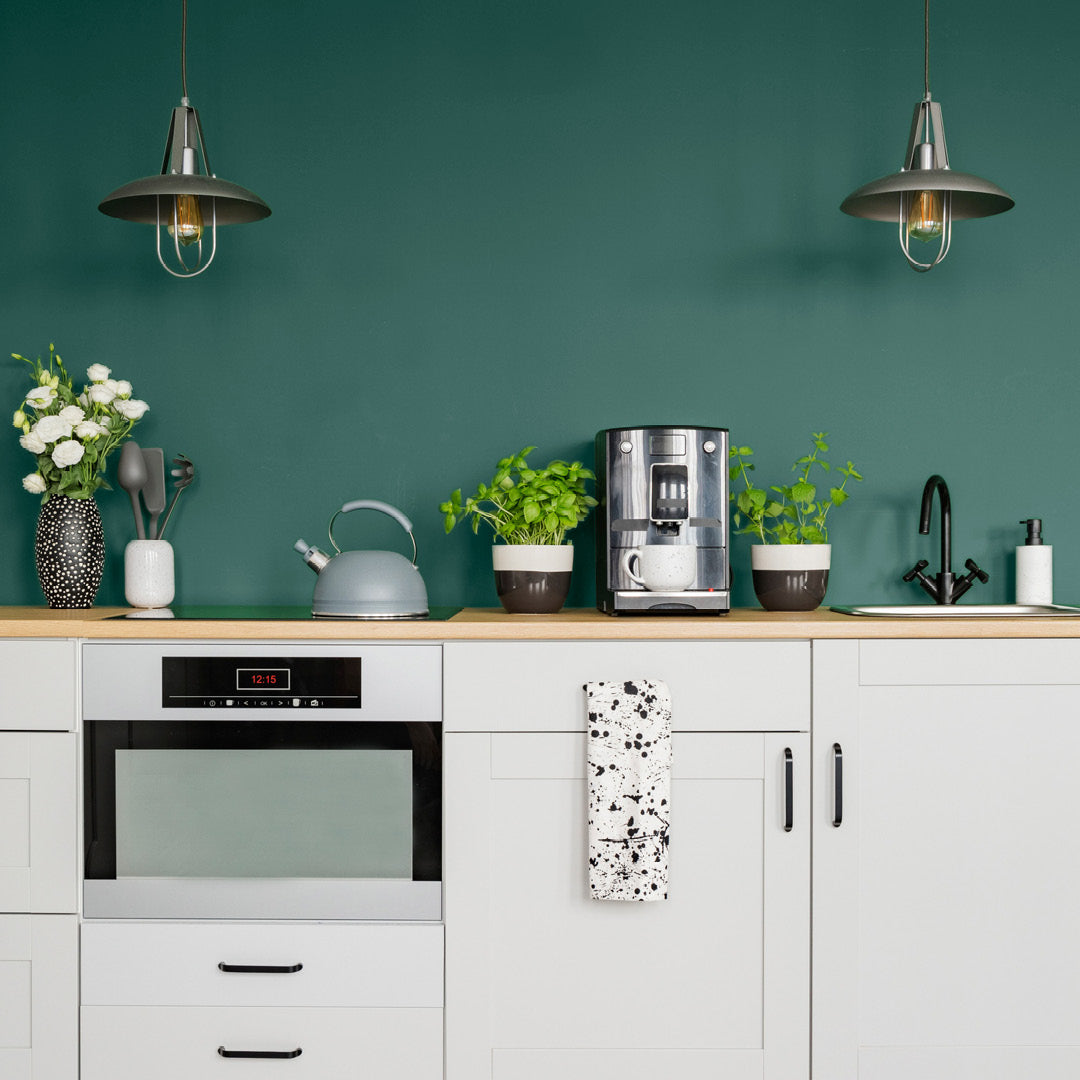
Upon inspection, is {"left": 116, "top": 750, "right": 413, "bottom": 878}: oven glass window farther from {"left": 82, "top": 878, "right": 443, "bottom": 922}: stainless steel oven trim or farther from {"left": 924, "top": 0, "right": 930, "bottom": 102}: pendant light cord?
{"left": 924, "top": 0, "right": 930, "bottom": 102}: pendant light cord

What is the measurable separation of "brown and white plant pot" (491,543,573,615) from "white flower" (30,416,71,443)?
3.31ft

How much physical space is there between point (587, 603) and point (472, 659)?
57 cm

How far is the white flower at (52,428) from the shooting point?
2.21 m

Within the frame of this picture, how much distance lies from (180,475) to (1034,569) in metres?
2.04

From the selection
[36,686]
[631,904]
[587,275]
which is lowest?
[631,904]

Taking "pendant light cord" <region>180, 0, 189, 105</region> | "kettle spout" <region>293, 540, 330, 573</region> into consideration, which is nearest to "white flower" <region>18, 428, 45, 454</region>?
"kettle spout" <region>293, 540, 330, 573</region>

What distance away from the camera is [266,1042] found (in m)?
1.88

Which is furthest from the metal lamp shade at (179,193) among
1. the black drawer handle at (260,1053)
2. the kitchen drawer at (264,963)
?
the black drawer handle at (260,1053)

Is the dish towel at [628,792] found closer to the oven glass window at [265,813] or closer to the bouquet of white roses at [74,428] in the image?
the oven glass window at [265,813]

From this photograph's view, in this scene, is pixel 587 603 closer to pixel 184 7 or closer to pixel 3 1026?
pixel 3 1026

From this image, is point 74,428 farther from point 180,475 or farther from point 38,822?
point 38,822

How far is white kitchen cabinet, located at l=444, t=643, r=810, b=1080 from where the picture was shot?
1872 mm

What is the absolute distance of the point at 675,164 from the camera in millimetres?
2424

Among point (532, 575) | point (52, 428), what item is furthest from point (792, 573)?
point (52, 428)
